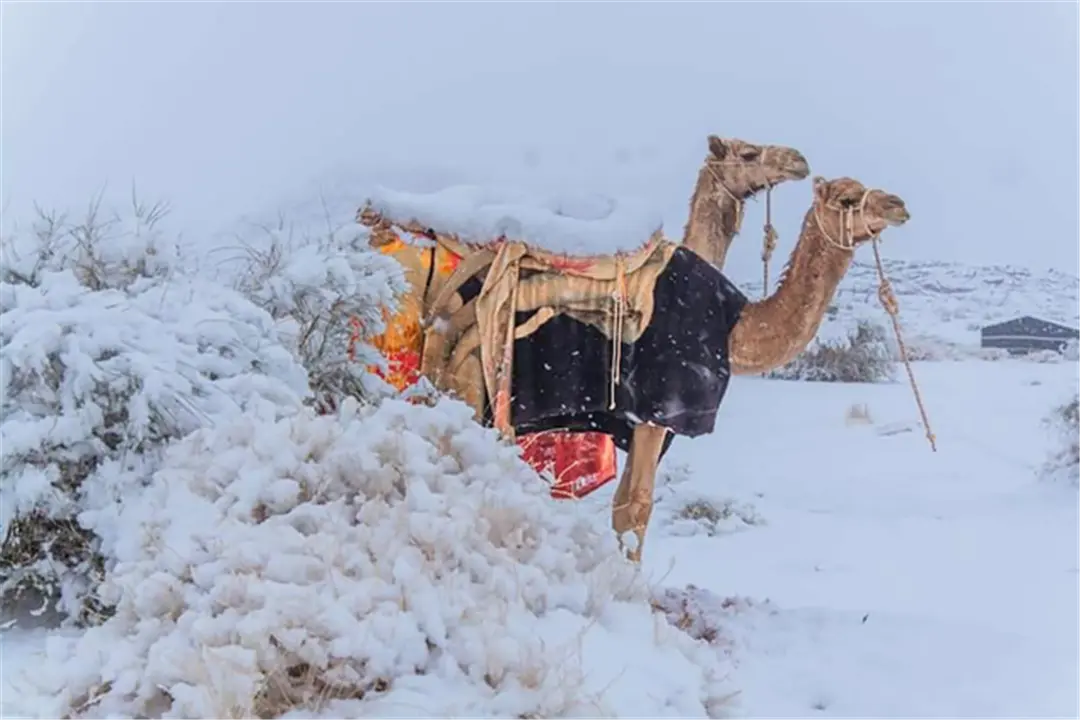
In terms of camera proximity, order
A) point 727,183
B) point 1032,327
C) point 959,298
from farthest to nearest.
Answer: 1. point 959,298
2. point 1032,327
3. point 727,183

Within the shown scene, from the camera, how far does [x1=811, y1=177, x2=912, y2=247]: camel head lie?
176 inches

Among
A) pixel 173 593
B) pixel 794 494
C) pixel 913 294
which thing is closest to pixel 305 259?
pixel 173 593

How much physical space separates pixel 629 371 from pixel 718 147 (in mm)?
1523

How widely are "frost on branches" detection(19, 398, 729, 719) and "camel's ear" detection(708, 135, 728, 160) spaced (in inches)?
118

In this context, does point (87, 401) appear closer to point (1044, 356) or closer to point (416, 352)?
point (416, 352)

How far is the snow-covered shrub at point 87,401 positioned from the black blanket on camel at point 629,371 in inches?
51.7

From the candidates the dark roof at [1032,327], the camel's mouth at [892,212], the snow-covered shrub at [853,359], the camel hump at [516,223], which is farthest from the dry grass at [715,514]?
the dark roof at [1032,327]

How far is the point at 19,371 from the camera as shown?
274cm

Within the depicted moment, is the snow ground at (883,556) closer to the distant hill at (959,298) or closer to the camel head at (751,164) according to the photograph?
the camel head at (751,164)

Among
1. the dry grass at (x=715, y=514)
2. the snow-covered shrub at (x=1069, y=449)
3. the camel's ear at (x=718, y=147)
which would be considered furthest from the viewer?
the snow-covered shrub at (x=1069, y=449)

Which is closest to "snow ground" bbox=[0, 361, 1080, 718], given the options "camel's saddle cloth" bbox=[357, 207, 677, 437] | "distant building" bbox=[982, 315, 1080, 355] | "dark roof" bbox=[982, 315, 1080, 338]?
"camel's saddle cloth" bbox=[357, 207, 677, 437]

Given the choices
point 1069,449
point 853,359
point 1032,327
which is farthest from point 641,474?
point 1032,327

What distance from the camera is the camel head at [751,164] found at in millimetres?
5016

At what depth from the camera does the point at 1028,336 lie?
14406 mm
